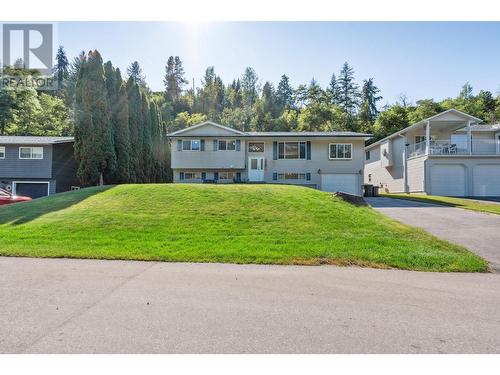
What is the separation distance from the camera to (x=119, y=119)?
26000 millimetres

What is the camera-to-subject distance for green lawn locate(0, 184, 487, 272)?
7.27 m

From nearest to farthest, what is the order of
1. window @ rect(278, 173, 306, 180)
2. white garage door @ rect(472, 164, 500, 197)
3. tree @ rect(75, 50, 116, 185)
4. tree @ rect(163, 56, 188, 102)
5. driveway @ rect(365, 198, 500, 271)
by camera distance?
driveway @ rect(365, 198, 500, 271) < tree @ rect(75, 50, 116, 185) < white garage door @ rect(472, 164, 500, 197) < window @ rect(278, 173, 306, 180) < tree @ rect(163, 56, 188, 102)

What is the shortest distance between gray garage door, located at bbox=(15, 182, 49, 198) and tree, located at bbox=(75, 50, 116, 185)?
454 cm

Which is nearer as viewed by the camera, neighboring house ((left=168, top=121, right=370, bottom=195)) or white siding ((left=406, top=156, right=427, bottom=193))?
neighboring house ((left=168, top=121, right=370, bottom=195))

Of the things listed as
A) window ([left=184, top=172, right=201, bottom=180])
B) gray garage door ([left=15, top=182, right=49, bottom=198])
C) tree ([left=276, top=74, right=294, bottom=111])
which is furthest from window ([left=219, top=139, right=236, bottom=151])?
tree ([left=276, top=74, right=294, bottom=111])

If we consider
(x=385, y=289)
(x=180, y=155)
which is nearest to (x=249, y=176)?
(x=180, y=155)

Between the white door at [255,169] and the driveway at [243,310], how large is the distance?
66.1ft

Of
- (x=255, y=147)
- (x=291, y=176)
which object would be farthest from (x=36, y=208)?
(x=291, y=176)

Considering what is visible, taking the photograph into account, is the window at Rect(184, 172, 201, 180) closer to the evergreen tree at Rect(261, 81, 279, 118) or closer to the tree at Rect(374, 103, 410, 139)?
the tree at Rect(374, 103, 410, 139)

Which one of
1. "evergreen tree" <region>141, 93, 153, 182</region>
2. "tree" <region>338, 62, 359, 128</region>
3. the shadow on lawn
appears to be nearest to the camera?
the shadow on lawn

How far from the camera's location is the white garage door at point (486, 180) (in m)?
26.1

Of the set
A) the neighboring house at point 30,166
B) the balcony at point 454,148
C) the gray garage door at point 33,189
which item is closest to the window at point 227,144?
the neighboring house at point 30,166

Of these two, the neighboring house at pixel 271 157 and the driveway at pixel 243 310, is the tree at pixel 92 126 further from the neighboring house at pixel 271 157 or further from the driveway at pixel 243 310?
the driveway at pixel 243 310

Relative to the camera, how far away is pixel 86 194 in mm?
14086
